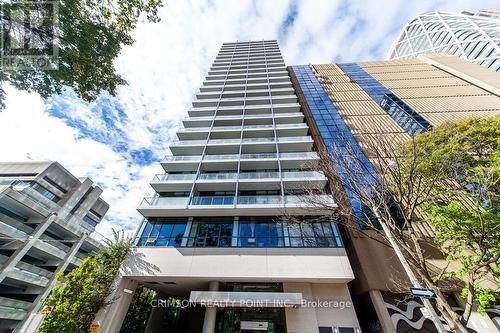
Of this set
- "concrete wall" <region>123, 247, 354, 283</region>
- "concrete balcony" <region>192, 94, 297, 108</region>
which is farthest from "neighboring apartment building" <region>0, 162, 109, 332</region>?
"concrete balcony" <region>192, 94, 297, 108</region>

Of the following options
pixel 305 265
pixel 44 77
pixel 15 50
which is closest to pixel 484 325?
pixel 305 265

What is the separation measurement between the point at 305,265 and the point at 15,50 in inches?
642

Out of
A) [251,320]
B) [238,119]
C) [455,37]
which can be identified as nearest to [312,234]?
[251,320]

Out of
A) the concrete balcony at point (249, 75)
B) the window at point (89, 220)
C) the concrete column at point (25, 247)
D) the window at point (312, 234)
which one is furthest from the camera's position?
the window at point (89, 220)

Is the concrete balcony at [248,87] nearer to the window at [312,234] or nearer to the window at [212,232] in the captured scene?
the window at [212,232]

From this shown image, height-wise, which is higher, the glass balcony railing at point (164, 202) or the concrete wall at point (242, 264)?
the glass balcony railing at point (164, 202)

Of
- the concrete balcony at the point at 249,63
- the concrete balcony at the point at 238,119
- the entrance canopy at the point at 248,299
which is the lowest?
the entrance canopy at the point at 248,299

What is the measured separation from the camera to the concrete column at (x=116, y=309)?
35.4 feet

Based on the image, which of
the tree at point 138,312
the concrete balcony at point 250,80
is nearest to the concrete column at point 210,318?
the tree at point 138,312

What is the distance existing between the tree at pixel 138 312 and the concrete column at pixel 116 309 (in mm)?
1927

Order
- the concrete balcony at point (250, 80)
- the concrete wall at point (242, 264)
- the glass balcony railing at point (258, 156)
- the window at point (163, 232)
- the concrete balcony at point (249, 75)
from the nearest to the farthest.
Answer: the concrete wall at point (242, 264) < the window at point (163, 232) < the glass balcony railing at point (258, 156) < the concrete balcony at point (250, 80) < the concrete balcony at point (249, 75)

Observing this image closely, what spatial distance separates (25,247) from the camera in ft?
73.2

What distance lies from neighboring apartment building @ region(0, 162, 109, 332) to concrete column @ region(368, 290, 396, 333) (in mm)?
23822

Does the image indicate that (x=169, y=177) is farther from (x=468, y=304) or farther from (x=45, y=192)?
(x=45, y=192)
